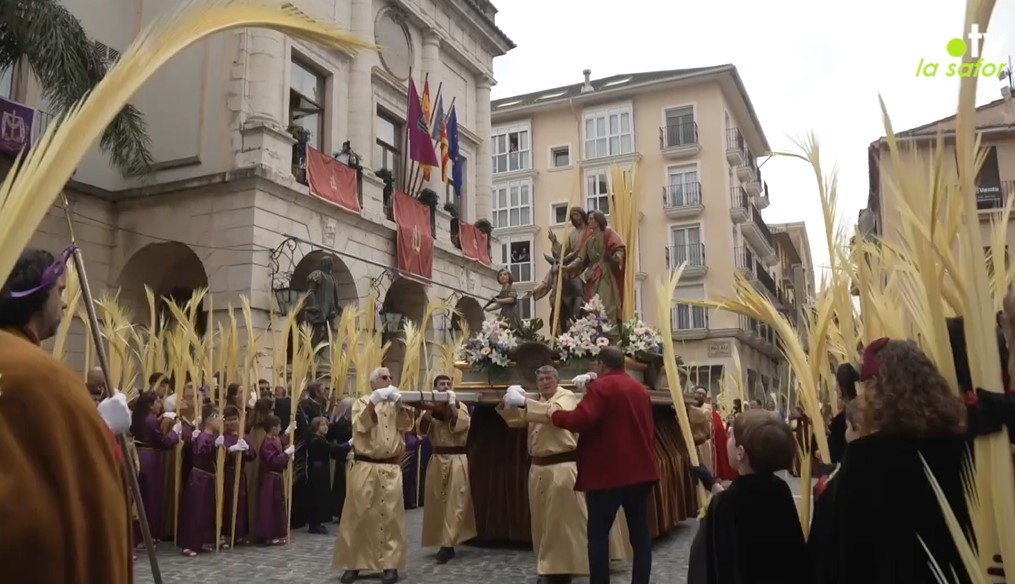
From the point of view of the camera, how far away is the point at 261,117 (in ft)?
51.6

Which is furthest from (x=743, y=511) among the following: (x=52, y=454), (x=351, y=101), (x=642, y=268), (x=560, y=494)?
(x=642, y=268)

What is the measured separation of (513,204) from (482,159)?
45.4 feet

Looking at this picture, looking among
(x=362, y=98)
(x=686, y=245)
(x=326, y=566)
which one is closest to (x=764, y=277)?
(x=686, y=245)

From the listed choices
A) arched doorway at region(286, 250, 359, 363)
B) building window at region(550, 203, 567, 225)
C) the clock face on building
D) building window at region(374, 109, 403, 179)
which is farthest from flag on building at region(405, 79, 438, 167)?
building window at region(550, 203, 567, 225)

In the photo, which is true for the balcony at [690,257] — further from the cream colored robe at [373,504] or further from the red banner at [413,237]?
the cream colored robe at [373,504]

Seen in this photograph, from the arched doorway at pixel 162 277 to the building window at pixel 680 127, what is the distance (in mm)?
23072

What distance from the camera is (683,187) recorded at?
34906 mm

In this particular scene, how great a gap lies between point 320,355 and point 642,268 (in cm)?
2224

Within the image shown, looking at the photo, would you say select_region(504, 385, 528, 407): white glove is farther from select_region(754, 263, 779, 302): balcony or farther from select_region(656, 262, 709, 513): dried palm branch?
select_region(754, 263, 779, 302): balcony

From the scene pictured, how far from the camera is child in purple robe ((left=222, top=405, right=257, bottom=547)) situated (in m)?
8.65

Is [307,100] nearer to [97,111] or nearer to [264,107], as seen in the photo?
[264,107]

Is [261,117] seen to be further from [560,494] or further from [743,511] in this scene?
[743,511]

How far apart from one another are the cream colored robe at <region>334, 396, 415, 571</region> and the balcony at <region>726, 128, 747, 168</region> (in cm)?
3017

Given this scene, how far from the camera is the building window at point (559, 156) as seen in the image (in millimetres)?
37312
